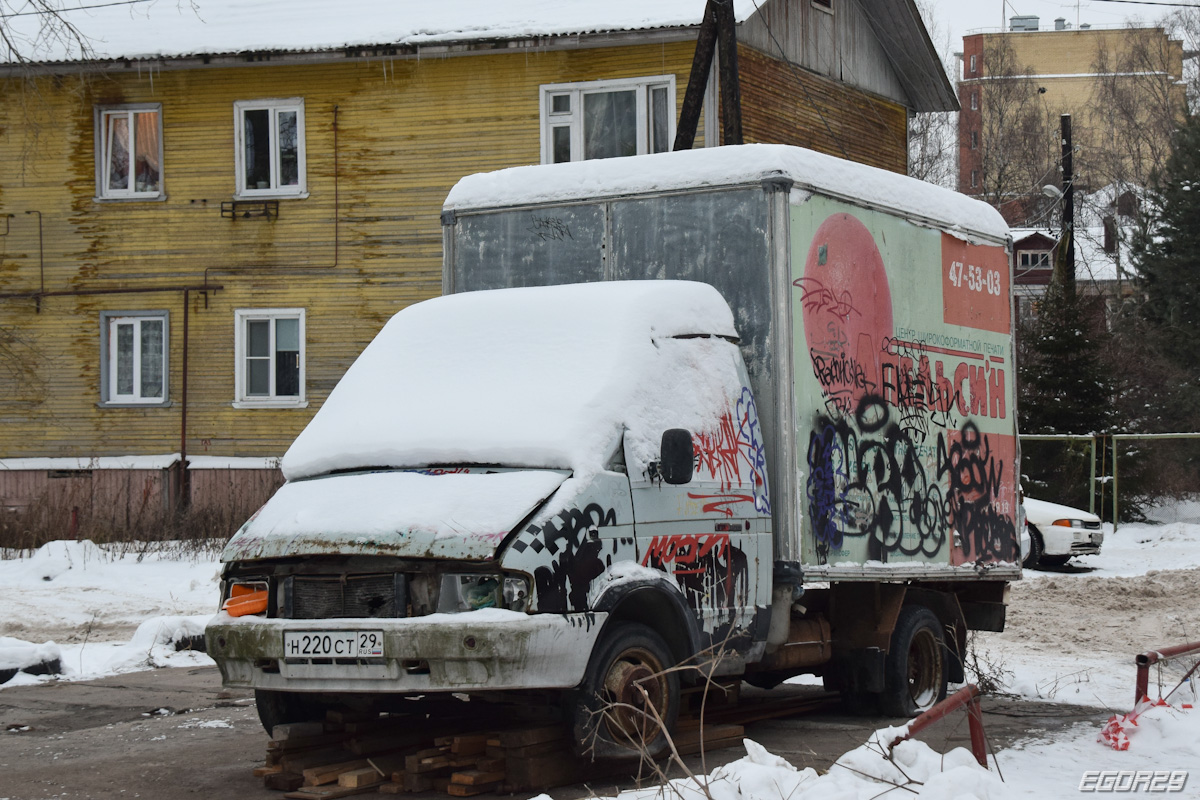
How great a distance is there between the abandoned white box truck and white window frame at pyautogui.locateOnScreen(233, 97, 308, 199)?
1558cm

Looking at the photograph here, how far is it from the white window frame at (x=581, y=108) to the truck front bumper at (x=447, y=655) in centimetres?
1645

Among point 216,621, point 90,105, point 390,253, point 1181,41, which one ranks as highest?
point 1181,41

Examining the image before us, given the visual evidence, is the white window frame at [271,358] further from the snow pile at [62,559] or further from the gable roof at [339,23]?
the snow pile at [62,559]

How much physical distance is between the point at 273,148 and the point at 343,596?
62.2 ft

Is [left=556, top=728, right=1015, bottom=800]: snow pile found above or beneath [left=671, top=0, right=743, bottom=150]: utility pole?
beneath

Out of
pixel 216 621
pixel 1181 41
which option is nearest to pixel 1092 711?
pixel 216 621

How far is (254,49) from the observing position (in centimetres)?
2333

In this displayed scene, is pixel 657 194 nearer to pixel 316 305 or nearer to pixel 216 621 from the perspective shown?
pixel 216 621

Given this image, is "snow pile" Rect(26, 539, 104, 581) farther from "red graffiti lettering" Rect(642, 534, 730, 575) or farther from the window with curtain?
"red graffiti lettering" Rect(642, 534, 730, 575)

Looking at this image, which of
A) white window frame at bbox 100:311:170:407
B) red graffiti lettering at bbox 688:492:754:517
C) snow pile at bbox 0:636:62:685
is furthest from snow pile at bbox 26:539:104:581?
red graffiti lettering at bbox 688:492:754:517

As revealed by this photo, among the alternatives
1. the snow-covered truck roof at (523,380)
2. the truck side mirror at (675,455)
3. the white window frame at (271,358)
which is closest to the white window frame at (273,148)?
the white window frame at (271,358)

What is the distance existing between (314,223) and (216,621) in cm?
1814

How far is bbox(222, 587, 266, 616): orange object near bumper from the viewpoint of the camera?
22.7 ft

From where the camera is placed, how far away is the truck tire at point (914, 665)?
9344 millimetres
